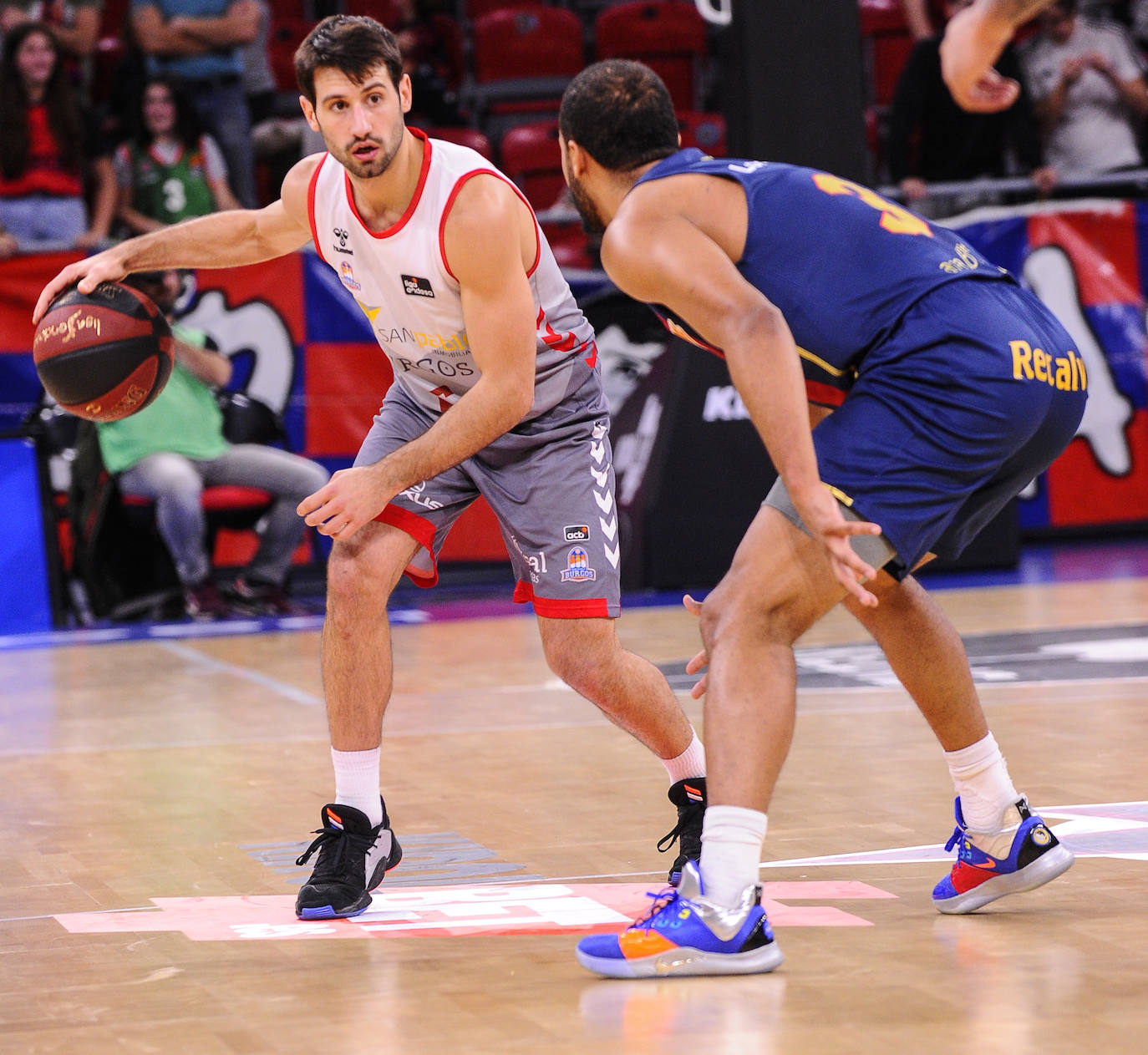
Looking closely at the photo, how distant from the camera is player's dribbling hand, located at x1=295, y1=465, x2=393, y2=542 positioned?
341cm

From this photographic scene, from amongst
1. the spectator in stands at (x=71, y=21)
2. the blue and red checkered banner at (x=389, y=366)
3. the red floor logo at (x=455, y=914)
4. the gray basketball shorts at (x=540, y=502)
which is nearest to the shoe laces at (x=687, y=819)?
the red floor logo at (x=455, y=914)

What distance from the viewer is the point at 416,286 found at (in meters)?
3.61

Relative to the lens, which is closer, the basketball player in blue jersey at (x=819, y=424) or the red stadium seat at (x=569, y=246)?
the basketball player in blue jersey at (x=819, y=424)

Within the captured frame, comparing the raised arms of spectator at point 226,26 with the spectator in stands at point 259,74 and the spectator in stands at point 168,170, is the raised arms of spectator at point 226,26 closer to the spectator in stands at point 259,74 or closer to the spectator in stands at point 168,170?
the spectator in stands at point 259,74

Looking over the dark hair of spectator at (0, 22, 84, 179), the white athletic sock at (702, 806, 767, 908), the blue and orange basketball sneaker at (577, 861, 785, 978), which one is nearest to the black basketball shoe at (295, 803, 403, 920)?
the blue and orange basketball sneaker at (577, 861, 785, 978)

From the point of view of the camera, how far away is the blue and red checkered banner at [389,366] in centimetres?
939

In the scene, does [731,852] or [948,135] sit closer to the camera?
[731,852]

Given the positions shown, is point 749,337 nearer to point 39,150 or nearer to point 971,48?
point 971,48

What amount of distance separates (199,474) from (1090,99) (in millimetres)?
6102

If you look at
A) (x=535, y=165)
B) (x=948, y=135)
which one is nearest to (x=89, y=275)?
(x=535, y=165)

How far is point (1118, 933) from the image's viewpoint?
310 centimetres

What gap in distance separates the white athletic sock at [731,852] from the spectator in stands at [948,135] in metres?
7.90

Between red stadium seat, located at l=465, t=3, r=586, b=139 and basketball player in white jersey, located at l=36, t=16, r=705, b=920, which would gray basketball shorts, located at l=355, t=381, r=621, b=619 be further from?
red stadium seat, located at l=465, t=3, r=586, b=139

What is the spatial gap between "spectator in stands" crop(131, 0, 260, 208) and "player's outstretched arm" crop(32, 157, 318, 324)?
6.55 m
